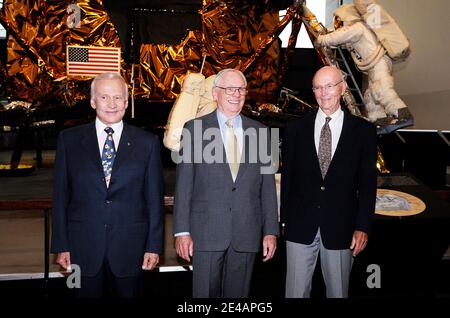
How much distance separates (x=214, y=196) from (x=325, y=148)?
0.54m

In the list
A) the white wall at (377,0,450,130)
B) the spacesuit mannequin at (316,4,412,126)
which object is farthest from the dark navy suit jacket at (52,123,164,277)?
the white wall at (377,0,450,130)

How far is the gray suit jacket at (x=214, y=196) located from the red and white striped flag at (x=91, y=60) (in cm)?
329

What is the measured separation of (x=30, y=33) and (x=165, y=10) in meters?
1.52

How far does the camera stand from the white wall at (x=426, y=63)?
6406mm

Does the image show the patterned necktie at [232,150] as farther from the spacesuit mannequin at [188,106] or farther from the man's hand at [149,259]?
the spacesuit mannequin at [188,106]

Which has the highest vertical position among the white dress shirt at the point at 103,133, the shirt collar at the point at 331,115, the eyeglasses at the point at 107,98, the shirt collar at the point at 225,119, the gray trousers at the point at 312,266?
the eyeglasses at the point at 107,98

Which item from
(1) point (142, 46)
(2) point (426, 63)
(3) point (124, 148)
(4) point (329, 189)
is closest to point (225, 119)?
(3) point (124, 148)

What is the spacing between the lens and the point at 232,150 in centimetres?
188

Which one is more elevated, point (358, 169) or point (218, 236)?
point (358, 169)

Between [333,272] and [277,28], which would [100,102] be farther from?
[277,28]

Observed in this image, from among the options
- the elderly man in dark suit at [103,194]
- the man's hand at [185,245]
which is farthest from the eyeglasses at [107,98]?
the man's hand at [185,245]

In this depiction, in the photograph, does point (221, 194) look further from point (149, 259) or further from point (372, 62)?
point (372, 62)

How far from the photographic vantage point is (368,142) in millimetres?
1991
